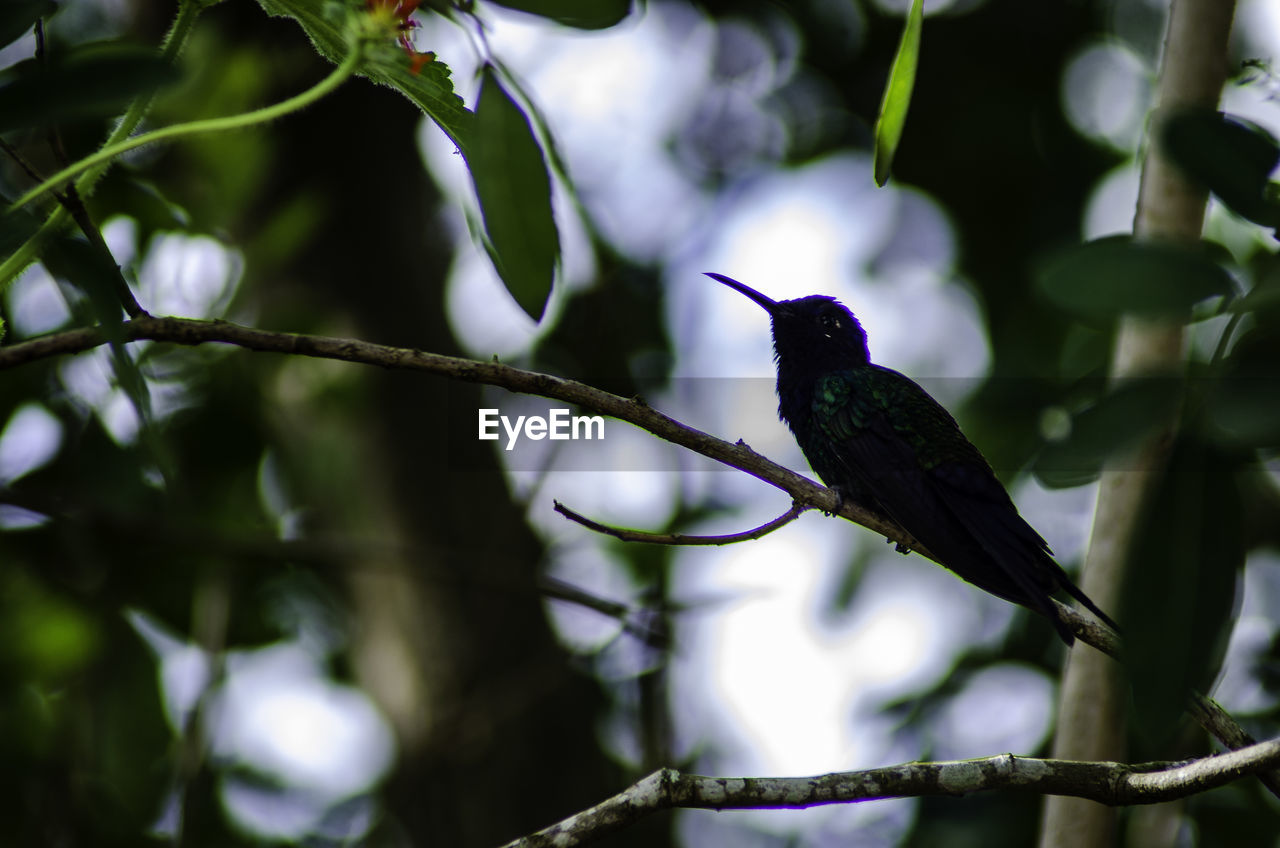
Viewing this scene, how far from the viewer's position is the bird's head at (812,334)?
3.78 m

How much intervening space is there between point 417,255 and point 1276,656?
4163 millimetres

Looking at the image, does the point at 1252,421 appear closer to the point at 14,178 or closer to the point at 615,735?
the point at 14,178

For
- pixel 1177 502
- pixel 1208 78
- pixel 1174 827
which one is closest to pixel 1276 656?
pixel 1174 827

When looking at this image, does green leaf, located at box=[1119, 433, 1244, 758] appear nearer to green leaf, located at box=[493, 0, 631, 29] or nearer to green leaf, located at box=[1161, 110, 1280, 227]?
green leaf, located at box=[1161, 110, 1280, 227]

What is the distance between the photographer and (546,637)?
498 centimetres

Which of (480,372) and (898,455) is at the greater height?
(898,455)

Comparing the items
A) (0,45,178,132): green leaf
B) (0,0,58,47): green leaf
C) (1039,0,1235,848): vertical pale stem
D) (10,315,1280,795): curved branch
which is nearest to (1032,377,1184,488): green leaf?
(10,315,1280,795): curved branch

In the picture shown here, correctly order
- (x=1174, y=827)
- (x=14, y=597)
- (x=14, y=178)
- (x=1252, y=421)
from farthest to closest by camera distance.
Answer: (x=14, y=597) → (x=14, y=178) → (x=1174, y=827) → (x=1252, y=421)

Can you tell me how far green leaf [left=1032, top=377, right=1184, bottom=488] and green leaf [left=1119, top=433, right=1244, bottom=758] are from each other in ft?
0.21

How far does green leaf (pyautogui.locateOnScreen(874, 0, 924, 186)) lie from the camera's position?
145 centimetres

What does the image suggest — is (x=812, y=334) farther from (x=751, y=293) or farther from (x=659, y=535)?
(x=659, y=535)

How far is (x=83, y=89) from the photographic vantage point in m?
1.07

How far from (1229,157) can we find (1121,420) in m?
0.36

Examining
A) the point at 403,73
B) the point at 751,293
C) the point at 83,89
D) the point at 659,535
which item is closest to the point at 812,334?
the point at 751,293
